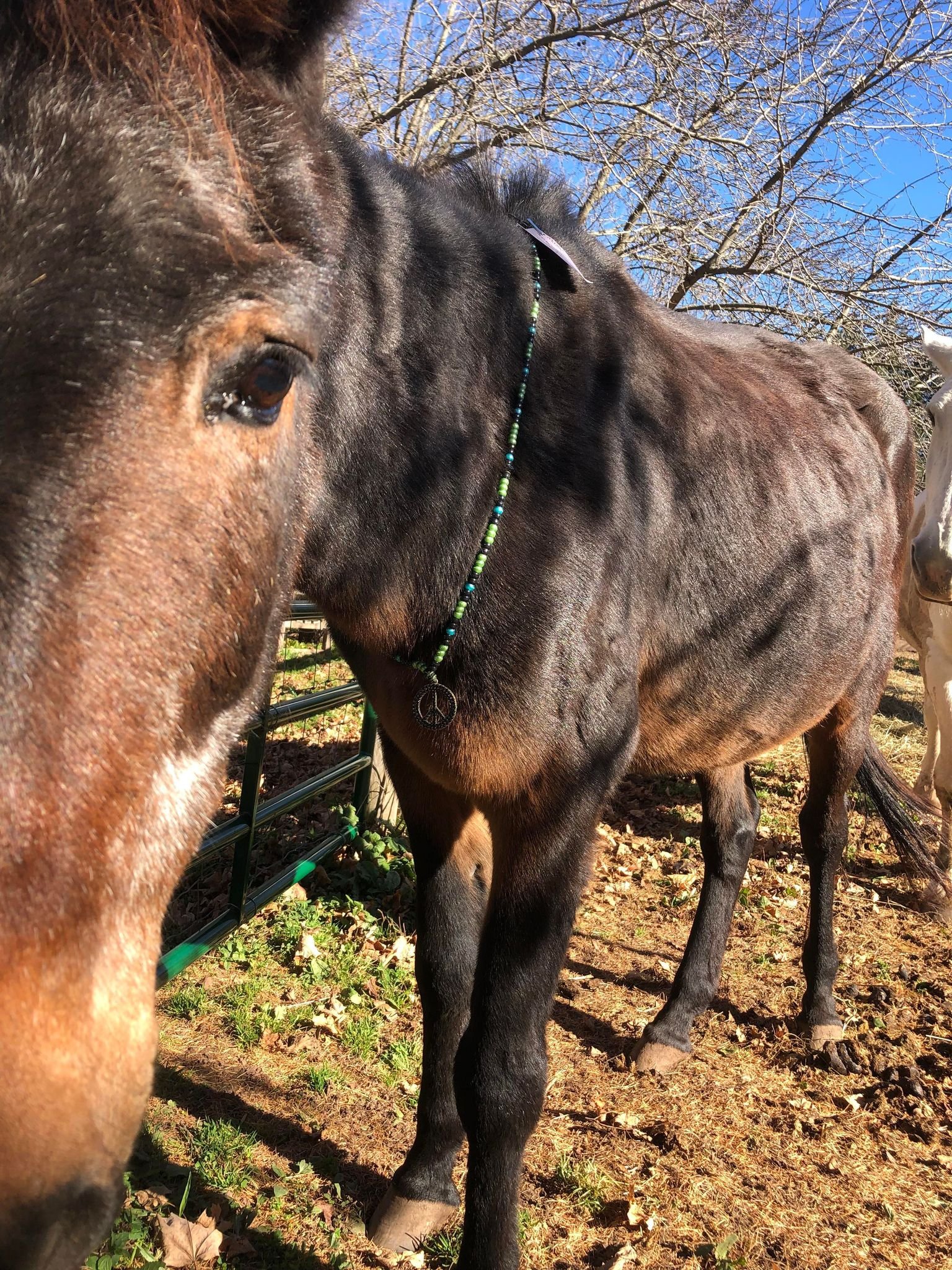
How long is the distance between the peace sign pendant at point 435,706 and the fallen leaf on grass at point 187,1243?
146 centimetres

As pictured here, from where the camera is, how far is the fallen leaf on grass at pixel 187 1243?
238 cm

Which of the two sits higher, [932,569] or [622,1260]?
[932,569]

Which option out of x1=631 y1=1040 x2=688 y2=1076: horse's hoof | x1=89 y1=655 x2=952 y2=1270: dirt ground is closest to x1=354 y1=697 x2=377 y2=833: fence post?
x1=89 y1=655 x2=952 y2=1270: dirt ground

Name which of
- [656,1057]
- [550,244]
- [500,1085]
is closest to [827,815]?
[656,1057]

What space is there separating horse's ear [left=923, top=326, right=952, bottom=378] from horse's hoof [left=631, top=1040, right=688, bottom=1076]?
152 inches

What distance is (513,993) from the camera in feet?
7.35

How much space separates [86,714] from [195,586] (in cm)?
25

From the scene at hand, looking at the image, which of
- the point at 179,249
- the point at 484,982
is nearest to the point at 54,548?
the point at 179,249

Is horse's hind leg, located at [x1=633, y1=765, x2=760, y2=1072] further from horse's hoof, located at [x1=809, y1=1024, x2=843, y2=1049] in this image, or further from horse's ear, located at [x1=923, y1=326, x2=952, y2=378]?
horse's ear, located at [x1=923, y1=326, x2=952, y2=378]

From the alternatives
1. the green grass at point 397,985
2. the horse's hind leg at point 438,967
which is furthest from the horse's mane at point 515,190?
the green grass at point 397,985

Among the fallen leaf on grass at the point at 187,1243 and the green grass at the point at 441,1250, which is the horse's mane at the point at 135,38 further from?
the green grass at the point at 441,1250

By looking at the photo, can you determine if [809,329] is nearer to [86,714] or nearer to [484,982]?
[484,982]

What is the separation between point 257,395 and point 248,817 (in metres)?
2.55

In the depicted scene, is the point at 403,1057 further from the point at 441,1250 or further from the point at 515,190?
the point at 515,190
